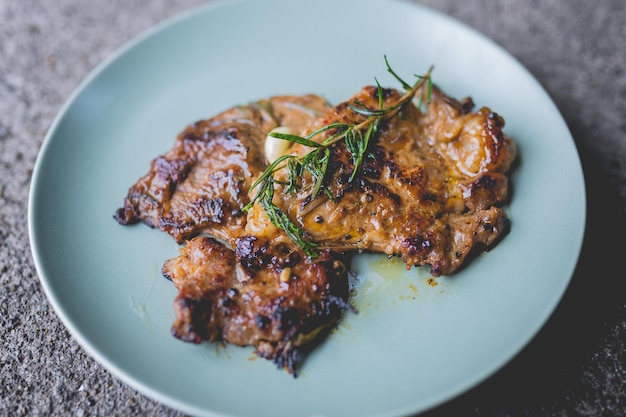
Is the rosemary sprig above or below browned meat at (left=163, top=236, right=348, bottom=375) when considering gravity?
above

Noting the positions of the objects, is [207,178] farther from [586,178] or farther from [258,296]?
[586,178]

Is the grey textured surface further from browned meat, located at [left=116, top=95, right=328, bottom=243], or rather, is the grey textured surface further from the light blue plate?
browned meat, located at [left=116, top=95, right=328, bottom=243]

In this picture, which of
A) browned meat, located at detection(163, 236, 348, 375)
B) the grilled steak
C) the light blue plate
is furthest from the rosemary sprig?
the light blue plate

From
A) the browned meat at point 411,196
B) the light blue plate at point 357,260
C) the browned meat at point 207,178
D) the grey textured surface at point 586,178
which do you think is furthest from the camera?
the browned meat at point 207,178

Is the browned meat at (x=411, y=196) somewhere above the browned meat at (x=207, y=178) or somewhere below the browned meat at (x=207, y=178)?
above

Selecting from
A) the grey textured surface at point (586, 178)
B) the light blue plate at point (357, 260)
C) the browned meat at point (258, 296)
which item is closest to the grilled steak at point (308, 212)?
the browned meat at point (258, 296)

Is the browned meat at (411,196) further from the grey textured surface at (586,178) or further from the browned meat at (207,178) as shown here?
the grey textured surface at (586,178)

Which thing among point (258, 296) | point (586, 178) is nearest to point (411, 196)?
point (258, 296)
